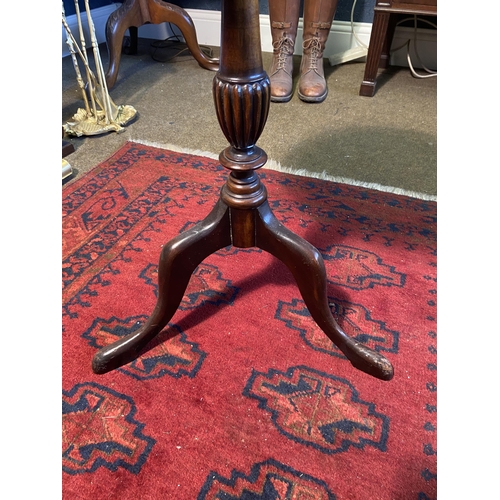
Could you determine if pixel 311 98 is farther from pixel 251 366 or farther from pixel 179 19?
pixel 251 366

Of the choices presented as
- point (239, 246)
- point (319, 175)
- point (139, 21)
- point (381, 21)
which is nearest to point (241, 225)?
point (239, 246)

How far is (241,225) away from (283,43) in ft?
4.23

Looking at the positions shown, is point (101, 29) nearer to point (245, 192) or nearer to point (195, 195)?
point (195, 195)

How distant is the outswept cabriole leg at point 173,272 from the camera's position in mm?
625

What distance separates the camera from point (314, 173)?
1.17 metres

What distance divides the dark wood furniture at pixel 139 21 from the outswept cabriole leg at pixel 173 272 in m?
1.17

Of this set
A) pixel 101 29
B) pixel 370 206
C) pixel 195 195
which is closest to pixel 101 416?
pixel 195 195

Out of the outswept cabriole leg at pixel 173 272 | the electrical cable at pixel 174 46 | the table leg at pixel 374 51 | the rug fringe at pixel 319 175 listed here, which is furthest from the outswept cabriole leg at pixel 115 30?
the outswept cabriole leg at pixel 173 272

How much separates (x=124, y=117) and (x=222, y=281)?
846mm

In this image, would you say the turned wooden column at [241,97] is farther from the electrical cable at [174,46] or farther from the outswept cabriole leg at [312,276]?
the electrical cable at [174,46]

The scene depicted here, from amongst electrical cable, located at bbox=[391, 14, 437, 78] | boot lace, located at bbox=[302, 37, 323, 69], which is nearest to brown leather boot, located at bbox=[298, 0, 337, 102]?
boot lace, located at bbox=[302, 37, 323, 69]

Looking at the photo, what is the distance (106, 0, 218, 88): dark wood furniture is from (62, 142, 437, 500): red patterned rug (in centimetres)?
79

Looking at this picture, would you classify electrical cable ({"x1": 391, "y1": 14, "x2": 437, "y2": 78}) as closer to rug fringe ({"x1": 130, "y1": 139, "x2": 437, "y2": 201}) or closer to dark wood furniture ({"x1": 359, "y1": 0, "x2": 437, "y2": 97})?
dark wood furniture ({"x1": 359, "y1": 0, "x2": 437, "y2": 97})

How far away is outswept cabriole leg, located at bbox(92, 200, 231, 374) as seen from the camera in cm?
63
